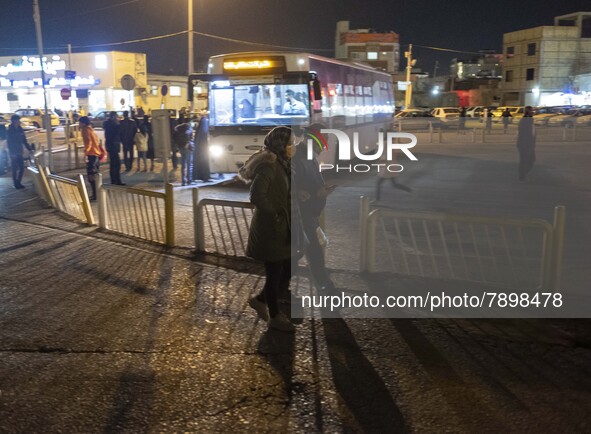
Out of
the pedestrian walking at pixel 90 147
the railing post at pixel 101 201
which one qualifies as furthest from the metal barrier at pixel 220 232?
the pedestrian walking at pixel 90 147

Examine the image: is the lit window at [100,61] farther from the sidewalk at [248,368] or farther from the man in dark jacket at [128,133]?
the sidewalk at [248,368]

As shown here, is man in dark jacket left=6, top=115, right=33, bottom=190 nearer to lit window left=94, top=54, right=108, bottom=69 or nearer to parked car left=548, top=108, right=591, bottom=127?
parked car left=548, top=108, right=591, bottom=127

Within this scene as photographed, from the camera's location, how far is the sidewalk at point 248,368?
3859 millimetres

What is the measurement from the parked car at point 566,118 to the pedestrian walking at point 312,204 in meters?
26.6

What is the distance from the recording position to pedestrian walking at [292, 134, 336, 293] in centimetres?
591

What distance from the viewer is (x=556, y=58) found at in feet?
209

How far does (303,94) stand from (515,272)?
860cm

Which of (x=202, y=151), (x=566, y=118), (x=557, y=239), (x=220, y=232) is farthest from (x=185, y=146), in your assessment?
(x=566, y=118)

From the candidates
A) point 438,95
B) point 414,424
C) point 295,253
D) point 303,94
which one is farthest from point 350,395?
point 438,95

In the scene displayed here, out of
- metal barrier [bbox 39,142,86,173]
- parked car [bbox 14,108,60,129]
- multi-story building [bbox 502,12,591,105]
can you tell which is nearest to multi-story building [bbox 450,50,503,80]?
multi-story building [bbox 502,12,591,105]

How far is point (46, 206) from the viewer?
12.1m

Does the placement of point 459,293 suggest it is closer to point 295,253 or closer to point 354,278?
point 354,278

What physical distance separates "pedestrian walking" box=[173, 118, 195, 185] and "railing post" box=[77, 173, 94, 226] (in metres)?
5.26

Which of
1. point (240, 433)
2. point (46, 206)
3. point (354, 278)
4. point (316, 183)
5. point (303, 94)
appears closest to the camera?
point (240, 433)
